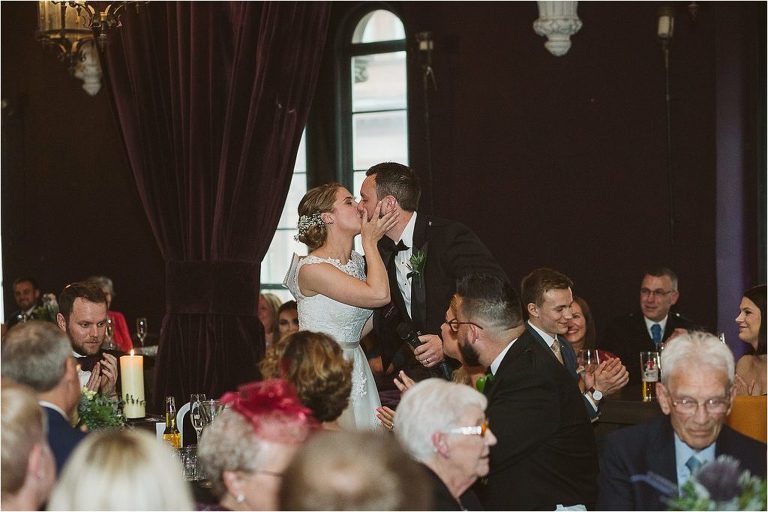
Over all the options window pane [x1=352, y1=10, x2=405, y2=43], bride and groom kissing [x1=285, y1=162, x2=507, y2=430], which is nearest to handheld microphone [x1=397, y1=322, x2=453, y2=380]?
bride and groom kissing [x1=285, y1=162, x2=507, y2=430]

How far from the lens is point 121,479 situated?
6.24ft

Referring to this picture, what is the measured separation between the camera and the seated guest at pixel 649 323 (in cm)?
687

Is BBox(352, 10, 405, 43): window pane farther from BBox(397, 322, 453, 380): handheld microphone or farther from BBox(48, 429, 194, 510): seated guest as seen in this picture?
BBox(48, 429, 194, 510): seated guest

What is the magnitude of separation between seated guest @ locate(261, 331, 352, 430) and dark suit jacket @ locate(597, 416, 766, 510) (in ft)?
2.42

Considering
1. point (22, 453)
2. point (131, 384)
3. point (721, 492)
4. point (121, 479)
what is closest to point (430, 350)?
point (131, 384)

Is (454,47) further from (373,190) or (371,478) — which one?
(371,478)

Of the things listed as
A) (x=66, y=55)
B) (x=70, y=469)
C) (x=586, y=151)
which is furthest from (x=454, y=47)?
(x=70, y=469)

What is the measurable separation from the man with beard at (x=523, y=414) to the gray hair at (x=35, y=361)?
51.2 inches

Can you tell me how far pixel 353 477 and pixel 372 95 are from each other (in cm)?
750

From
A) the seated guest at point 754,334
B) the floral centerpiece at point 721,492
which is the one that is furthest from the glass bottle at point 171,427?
the seated guest at point 754,334

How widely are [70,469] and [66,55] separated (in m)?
4.54

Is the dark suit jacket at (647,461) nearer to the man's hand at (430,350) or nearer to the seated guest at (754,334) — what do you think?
the man's hand at (430,350)

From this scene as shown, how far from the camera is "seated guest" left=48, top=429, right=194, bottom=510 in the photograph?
1.90 metres

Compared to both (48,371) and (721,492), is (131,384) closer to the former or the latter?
→ (48,371)
